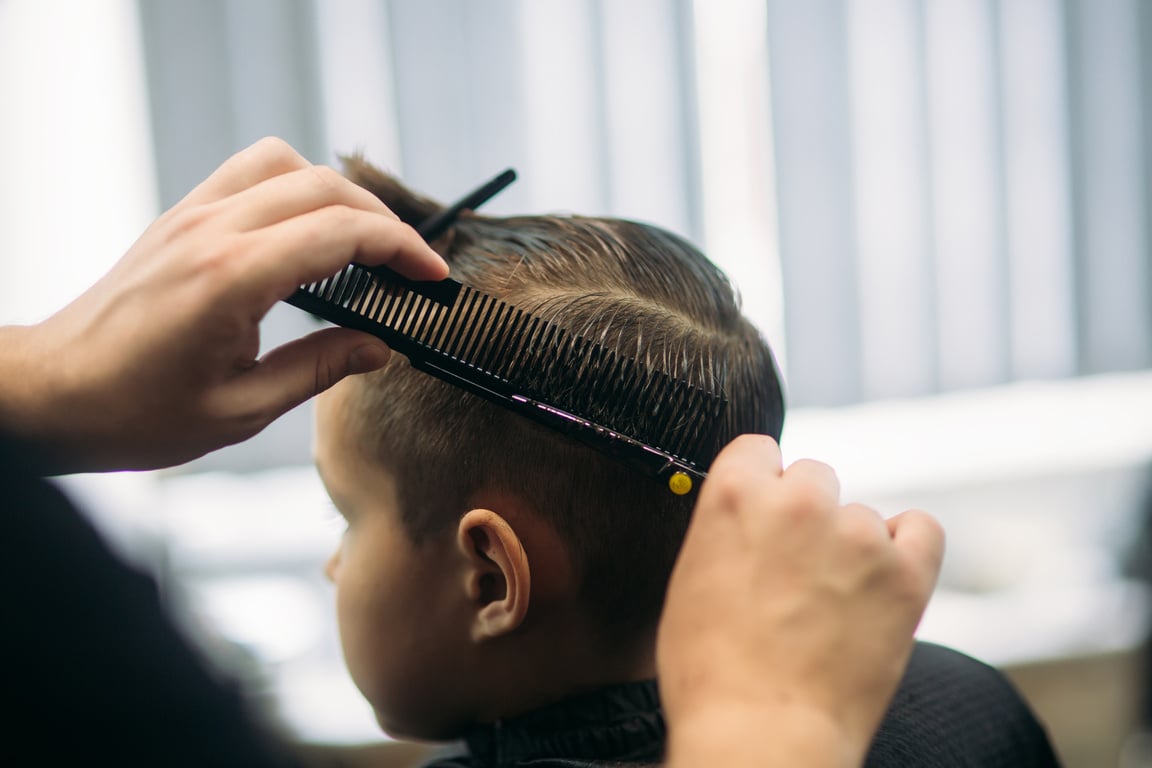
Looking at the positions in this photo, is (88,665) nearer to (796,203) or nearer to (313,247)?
(313,247)

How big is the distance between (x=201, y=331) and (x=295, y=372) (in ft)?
0.22

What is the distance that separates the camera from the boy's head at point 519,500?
613 mm

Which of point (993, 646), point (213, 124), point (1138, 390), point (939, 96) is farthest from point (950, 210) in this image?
point (213, 124)

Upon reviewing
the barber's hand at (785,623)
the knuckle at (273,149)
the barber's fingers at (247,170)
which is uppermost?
the knuckle at (273,149)

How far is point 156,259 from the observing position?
44cm

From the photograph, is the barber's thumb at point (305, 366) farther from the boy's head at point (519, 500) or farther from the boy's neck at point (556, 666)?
the boy's neck at point (556, 666)

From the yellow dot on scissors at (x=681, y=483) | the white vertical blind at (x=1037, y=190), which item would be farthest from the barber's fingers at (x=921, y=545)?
the white vertical blind at (x=1037, y=190)

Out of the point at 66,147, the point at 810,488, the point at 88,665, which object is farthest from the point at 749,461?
the point at 66,147

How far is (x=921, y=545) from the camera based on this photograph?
41cm

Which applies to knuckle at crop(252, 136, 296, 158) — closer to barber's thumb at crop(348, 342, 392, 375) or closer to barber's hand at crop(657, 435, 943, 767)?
barber's thumb at crop(348, 342, 392, 375)

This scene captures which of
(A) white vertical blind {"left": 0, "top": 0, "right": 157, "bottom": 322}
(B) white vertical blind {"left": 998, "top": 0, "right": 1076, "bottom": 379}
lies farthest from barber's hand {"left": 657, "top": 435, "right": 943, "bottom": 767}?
(B) white vertical blind {"left": 998, "top": 0, "right": 1076, "bottom": 379}

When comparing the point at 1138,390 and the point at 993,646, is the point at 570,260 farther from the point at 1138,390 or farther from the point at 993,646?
the point at 1138,390

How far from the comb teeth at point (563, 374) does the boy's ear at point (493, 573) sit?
0.10m

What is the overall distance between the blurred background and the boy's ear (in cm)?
91
